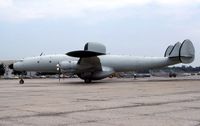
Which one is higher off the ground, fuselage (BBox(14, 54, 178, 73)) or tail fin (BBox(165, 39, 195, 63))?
tail fin (BBox(165, 39, 195, 63))

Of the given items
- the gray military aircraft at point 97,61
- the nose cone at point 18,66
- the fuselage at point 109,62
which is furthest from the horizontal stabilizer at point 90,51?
A: the nose cone at point 18,66

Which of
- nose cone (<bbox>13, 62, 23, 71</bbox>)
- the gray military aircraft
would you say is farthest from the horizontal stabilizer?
nose cone (<bbox>13, 62, 23, 71</bbox>)

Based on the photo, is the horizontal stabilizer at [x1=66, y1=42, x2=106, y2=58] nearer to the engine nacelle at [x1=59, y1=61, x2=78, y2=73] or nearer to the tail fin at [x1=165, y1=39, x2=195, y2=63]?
the engine nacelle at [x1=59, y1=61, x2=78, y2=73]

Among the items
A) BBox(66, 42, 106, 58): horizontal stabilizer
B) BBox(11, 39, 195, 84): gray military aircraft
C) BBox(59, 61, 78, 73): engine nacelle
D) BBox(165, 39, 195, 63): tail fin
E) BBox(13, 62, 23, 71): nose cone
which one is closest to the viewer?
BBox(66, 42, 106, 58): horizontal stabilizer

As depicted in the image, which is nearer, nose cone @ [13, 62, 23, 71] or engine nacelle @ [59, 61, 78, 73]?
engine nacelle @ [59, 61, 78, 73]

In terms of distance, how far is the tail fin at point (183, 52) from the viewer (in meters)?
48.1

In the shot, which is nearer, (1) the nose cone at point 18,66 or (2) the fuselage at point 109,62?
(2) the fuselage at point 109,62

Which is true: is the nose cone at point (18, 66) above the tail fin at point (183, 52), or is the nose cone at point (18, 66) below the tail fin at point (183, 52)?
below

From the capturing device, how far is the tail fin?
48.1 meters

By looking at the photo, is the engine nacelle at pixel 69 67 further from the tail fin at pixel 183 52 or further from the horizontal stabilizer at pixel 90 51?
the tail fin at pixel 183 52

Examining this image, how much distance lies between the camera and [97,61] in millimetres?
39562

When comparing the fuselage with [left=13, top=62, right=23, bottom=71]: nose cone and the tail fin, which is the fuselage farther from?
the tail fin

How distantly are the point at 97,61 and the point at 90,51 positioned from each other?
8.08 feet

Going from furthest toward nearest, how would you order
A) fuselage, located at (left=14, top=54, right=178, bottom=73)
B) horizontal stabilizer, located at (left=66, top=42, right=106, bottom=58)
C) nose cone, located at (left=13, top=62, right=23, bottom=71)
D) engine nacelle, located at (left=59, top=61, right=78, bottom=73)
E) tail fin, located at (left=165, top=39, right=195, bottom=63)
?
tail fin, located at (left=165, top=39, right=195, bottom=63), nose cone, located at (left=13, top=62, right=23, bottom=71), fuselage, located at (left=14, top=54, right=178, bottom=73), engine nacelle, located at (left=59, top=61, right=78, bottom=73), horizontal stabilizer, located at (left=66, top=42, right=106, bottom=58)
